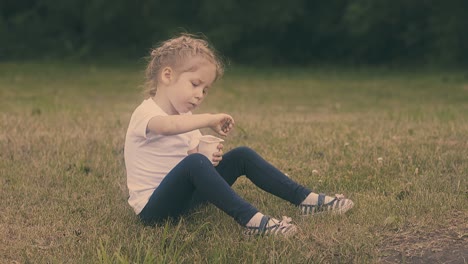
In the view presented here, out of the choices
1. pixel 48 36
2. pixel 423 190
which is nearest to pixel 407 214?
pixel 423 190

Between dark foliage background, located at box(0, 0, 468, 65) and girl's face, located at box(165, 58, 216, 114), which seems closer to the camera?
girl's face, located at box(165, 58, 216, 114)

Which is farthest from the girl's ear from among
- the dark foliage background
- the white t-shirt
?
the dark foliage background

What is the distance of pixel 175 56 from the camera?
4.29m

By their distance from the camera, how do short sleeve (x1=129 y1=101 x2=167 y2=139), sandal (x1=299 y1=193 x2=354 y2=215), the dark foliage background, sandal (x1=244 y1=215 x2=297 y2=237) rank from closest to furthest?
sandal (x1=244 y1=215 x2=297 y2=237) → short sleeve (x1=129 y1=101 x2=167 y2=139) → sandal (x1=299 y1=193 x2=354 y2=215) → the dark foliage background

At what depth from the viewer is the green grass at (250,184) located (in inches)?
155

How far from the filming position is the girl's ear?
4.27 m

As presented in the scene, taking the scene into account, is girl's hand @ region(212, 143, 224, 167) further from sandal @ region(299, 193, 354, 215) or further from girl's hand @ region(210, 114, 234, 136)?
sandal @ region(299, 193, 354, 215)

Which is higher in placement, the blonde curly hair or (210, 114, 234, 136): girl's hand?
the blonde curly hair

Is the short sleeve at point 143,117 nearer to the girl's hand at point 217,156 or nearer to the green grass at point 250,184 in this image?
the girl's hand at point 217,156

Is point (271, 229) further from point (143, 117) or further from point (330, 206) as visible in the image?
point (143, 117)

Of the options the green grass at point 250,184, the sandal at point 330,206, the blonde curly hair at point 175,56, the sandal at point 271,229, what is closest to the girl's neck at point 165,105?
the blonde curly hair at point 175,56

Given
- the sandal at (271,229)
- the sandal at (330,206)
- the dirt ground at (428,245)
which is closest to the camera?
the dirt ground at (428,245)

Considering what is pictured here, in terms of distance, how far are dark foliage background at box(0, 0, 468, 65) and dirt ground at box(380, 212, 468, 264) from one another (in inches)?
585

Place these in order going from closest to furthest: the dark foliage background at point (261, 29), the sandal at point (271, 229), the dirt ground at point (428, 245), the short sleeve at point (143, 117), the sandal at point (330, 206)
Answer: the dirt ground at point (428, 245) < the sandal at point (271, 229) < the short sleeve at point (143, 117) < the sandal at point (330, 206) < the dark foliage background at point (261, 29)
